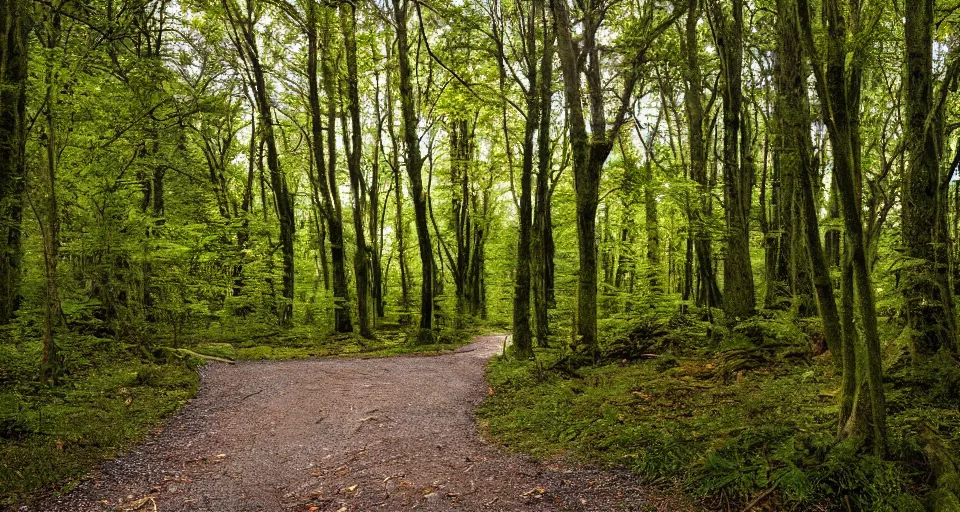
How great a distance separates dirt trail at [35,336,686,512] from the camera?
4.50m

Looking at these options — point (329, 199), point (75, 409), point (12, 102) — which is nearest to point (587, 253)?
point (75, 409)

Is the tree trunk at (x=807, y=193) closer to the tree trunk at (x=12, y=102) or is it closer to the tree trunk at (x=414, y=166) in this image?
the tree trunk at (x=12, y=102)

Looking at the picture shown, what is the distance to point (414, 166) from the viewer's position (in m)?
14.8

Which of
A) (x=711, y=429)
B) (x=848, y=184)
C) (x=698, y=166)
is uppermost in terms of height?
(x=698, y=166)

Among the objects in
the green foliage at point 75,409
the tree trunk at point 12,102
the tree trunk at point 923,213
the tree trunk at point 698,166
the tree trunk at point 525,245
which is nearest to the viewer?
the green foliage at point 75,409

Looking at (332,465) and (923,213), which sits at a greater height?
(923,213)

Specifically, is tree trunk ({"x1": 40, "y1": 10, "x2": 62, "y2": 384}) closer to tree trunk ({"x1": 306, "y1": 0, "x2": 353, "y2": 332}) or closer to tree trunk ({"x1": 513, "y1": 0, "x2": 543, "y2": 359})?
tree trunk ({"x1": 513, "y1": 0, "x2": 543, "y2": 359})

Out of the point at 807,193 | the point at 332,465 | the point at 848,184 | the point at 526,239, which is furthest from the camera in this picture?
the point at 526,239

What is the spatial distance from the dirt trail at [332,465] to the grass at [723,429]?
1.44 ft

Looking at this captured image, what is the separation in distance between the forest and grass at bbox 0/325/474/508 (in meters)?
0.04

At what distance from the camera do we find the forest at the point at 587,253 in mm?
4188

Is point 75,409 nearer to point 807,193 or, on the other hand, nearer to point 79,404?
point 79,404

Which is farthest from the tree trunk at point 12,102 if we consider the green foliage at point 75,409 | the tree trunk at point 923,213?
the tree trunk at point 923,213

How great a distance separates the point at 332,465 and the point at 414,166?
10.6m
